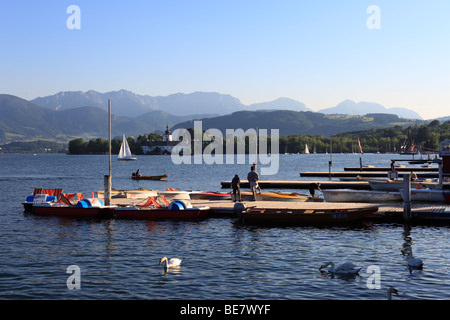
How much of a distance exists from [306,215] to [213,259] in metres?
10.1

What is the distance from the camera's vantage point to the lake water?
17.7 meters

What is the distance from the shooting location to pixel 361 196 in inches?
1547

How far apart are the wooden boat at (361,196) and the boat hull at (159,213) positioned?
11020 mm

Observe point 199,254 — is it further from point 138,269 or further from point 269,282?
point 269,282

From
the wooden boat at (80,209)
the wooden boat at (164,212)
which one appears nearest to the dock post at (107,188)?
the wooden boat at (80,209)

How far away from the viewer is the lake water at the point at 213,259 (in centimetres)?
1770

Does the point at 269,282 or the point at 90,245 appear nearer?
the point at 269,282

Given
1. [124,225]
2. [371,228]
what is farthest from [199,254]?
[371,228]

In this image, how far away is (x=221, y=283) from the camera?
61.3ft

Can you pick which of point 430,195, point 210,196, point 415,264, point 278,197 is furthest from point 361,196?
point 415,264

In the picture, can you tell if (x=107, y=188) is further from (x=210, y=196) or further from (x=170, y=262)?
(x=170, y=262)
